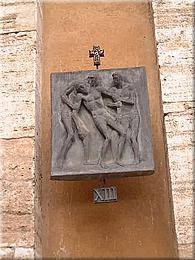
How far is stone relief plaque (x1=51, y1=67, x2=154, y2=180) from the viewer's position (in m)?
4.31

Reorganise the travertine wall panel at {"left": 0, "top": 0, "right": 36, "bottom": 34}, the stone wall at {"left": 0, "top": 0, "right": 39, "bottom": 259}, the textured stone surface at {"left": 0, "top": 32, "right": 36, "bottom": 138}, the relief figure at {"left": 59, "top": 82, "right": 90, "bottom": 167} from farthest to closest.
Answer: the travertine wall panel at {"left": 0, "top": 0, "right": 36, "bottom": 34}, the textured stone surface at {"left": 0, "top": 32, "right": 36, "bottom": 138}, the relief figure at {"left": 59, "top": 82, "right": 90, "bottom": 167}, the stone wall at {"left": 0, "top": 0, "right": 39, "bottom": 259}

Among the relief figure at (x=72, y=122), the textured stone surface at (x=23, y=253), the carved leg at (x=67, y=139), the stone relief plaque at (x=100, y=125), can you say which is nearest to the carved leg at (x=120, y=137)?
the stone relief plaque at (x=100, y=125)

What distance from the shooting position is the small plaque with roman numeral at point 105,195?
4.32 m

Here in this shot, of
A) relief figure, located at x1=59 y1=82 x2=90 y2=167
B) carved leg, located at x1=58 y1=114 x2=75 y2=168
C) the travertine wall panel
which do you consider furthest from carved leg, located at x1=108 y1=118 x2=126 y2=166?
the travertine wall panel

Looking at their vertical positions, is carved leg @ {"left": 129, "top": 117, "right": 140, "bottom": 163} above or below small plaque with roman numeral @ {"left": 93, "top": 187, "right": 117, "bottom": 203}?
above

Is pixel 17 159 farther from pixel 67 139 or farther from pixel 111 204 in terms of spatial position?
pixel 111 204

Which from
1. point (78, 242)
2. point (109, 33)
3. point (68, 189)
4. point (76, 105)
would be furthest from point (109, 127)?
point (109, 33)

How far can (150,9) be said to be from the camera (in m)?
5.53

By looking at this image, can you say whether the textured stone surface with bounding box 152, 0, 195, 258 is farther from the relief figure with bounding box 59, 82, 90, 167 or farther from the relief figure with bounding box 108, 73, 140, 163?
the relief figure with bounding box 59, 82, 90, 167

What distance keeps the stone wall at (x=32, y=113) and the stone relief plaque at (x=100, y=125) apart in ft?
0.90

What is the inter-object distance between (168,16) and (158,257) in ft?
7.01

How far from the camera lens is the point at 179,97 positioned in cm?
482

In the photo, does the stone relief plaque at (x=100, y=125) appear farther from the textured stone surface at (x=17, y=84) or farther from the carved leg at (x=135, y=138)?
the textured stone surface at (x=17, y=84)

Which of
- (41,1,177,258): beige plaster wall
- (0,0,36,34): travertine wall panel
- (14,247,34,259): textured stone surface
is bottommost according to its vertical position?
(14,247,34,259): textured stone surface
